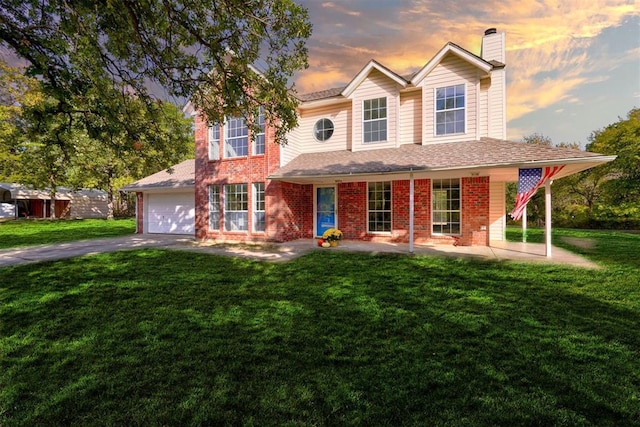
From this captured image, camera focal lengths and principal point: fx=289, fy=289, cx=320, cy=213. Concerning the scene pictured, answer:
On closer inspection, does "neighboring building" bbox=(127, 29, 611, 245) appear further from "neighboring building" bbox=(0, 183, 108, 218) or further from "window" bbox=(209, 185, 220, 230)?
"neighboring building" bbox=(0, 183, 108, 218)

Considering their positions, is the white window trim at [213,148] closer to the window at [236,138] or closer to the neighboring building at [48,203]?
the window at [236,138]

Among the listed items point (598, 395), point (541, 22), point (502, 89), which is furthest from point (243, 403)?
point (541, 22)

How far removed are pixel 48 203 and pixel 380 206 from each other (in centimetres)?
3891

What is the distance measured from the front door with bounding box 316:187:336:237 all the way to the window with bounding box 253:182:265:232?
252cm

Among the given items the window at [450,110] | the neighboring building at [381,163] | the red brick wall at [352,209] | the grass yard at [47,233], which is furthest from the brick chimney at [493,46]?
the grass yard at [47,233]

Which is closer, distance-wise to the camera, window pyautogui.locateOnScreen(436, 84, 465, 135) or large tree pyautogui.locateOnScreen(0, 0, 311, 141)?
large tree pyautogui.locateOnScreen(0, 0, 311, 141)

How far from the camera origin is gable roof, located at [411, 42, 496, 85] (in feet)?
33.2

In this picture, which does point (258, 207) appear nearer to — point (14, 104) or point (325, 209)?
point (325, 209)

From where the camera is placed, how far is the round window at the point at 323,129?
43.1 feet

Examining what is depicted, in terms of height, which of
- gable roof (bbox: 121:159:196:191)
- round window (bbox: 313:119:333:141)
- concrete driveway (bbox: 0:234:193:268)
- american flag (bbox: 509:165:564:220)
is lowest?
concrete driveway (bbox: 0:234:193:268)

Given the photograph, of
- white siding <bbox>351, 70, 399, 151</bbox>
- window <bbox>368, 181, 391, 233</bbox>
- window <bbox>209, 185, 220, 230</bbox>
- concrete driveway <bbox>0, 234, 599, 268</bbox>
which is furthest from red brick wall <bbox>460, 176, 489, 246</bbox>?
window <bbox>209, 185, 220, 230</bbox>

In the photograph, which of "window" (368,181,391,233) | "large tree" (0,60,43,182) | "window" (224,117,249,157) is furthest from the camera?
"large tree" (0,60,43,182)

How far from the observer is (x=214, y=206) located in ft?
44.9

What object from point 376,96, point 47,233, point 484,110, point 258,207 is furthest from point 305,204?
point 47,233
